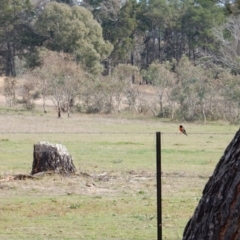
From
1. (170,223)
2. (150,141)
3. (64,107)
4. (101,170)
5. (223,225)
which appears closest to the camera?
(223,225)

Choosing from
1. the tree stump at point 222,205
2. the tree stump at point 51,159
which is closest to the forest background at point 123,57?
the tree stump at point 51,159

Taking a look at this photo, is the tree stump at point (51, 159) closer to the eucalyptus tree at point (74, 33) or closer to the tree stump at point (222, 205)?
the tree stump at point (222, 205)

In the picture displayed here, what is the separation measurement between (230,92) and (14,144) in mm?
25264

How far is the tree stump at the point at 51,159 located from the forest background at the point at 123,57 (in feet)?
105

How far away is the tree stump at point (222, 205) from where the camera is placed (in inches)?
112

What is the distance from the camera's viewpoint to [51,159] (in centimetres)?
1559

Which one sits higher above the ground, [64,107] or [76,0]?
[76,0]

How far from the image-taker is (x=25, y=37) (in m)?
71.6

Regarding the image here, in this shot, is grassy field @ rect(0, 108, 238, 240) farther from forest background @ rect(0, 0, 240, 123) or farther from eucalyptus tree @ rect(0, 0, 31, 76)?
eucalyptus tree @ rect(0, 0, 31, 76)

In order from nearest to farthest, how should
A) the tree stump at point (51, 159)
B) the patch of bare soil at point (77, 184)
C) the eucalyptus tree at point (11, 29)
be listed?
the patch of bare soil at point (77, 184) → the tree stump at point (51, 159) → the eucalyptus tree at point (11, 29)

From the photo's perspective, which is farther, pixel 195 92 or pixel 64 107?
pixel 64 107

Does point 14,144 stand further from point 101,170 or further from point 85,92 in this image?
point 85,92

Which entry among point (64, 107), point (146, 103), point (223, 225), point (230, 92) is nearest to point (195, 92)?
point (230, 92)

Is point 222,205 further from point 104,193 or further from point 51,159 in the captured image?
point 51,159
